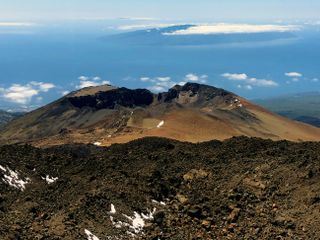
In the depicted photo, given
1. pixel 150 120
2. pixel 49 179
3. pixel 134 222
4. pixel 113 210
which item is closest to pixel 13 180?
pixel 49 179

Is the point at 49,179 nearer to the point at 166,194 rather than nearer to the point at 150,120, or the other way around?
the point at 166,194

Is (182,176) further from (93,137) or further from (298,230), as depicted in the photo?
(93,137)

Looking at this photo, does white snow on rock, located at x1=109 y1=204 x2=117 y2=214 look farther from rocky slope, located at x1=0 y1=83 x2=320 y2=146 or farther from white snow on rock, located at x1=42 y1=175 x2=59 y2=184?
rocky slope, located at x1=0 y1=83 x2=320 y2=146

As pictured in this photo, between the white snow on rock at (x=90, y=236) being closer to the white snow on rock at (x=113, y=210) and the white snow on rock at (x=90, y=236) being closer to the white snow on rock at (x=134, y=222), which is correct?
the white snow on rock at (x=134, y=222)

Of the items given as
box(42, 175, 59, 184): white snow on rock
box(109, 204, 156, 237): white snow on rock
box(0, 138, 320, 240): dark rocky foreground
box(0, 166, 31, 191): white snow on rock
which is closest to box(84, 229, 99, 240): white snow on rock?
box(0, 138, 320, 240): dark rocky foreground

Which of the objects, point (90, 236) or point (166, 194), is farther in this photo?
point (166, 194)

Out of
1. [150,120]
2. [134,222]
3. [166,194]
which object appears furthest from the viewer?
[150,120]

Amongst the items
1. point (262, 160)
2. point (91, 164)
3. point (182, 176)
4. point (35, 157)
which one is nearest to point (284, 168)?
point (262, 160)
